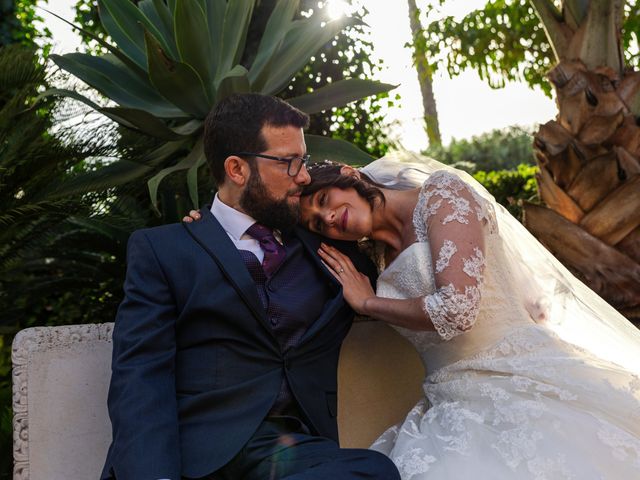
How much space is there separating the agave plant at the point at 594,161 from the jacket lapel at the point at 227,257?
7.88 ft

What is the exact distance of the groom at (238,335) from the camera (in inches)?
102

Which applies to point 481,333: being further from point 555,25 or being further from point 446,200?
point 555,25

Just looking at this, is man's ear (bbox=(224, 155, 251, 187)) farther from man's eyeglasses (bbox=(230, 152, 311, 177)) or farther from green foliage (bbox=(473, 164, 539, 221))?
green foliage (bbox=(473, 164, 539, 221))

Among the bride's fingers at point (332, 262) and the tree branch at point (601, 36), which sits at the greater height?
the tree branch at point (601, 36)

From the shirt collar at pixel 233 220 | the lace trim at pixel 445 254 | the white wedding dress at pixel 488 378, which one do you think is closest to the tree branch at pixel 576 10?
the white wedding dress at pixel 488 378

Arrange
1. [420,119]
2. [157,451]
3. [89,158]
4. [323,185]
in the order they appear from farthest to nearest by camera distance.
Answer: [420,119], [89,158], [323,185], [157,451]

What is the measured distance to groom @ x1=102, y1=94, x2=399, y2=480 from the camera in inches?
102

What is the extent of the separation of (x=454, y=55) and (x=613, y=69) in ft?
12.1

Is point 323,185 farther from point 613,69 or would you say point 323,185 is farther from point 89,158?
point 89,158

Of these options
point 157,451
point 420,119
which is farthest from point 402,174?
point 420,119

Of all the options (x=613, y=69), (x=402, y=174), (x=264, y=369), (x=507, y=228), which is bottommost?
(x=264, y=369)

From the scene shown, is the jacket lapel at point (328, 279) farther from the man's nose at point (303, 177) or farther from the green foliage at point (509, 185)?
the green foliage at point (509, 185)

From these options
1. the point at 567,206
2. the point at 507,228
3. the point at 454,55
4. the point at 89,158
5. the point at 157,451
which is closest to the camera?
the point at 157,451

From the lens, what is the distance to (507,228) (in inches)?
141
